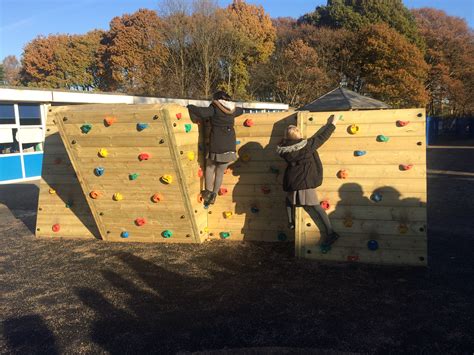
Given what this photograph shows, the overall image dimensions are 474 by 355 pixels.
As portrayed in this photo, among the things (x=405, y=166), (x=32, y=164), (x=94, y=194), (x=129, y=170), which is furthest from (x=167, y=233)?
(x=32, y=164)

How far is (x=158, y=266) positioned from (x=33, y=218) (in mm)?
5082

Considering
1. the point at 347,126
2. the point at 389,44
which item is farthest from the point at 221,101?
the point at 389,44

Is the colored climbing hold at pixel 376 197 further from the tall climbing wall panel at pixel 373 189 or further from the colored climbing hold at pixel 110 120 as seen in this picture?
the colored climbing hold at pixel 110 120

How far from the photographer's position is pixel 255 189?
675cm

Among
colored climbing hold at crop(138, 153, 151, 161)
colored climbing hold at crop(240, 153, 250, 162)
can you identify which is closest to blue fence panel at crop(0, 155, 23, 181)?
colored climbing hold at crop(138, 153, 151, 161)

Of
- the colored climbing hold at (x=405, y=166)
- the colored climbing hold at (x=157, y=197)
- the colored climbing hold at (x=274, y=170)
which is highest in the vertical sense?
the colored climbing hold at (x=405, y=166)

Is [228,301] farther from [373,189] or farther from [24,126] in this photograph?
[24,126]

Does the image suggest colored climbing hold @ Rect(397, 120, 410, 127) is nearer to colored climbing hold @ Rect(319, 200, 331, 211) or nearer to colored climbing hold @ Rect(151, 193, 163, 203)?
colored climbing hold @ Rect(319, 200, 331, 211)

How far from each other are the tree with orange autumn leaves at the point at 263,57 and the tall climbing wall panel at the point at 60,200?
28855 millimetres

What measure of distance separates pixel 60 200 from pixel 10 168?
10256 mm

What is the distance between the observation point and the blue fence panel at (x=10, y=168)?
16.1 metres

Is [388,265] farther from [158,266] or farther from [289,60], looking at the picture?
[289,60]

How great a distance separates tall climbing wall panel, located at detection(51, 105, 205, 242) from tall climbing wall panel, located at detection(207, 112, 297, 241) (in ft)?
2.18

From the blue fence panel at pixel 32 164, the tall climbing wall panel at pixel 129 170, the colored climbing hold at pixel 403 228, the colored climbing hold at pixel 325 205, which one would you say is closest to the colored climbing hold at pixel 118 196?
the tall climbing wall panel at pixel 129 170
